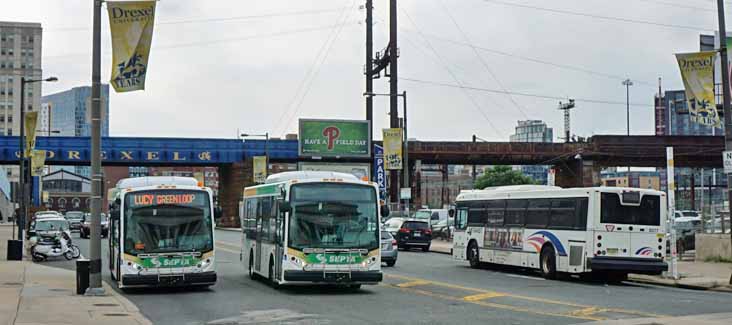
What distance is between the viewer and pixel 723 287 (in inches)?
960

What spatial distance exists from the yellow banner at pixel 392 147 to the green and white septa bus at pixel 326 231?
2400cm

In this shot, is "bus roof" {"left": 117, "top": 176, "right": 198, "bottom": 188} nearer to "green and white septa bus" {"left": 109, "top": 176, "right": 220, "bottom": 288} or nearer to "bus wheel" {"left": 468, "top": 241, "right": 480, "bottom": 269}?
"green and white septa bus" {"left": 109, "top": 176, "right": 220, "bottom": 288}

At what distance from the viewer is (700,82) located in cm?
2511

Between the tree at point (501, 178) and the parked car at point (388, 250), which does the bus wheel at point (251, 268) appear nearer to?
the parked car at point (388, 250)

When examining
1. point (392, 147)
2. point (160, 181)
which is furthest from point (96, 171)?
point (392, 147)

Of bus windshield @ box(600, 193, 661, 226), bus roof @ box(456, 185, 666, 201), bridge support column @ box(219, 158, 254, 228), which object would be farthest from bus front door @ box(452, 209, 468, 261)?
bridge support column @ box(219, 158, 254, 228)

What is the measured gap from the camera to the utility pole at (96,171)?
67.9ft

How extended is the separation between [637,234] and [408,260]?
12801 millimetres

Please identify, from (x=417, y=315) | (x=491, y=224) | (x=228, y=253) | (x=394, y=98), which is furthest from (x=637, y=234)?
(x=394, y=98)

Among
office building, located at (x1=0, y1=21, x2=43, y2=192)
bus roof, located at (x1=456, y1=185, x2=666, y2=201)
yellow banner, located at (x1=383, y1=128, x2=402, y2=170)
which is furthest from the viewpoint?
office building, located at (x1=0, y1=21, x2=43, y2=192)

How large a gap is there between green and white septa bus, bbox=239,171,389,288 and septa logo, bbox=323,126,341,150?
40.8 meters

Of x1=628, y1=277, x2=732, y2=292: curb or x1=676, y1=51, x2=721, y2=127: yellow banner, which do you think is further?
x1=676, y1=51, x2=721, y2=127: yellow banner

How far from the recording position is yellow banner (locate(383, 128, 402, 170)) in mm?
46594

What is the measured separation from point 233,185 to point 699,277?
5857 centimetres
